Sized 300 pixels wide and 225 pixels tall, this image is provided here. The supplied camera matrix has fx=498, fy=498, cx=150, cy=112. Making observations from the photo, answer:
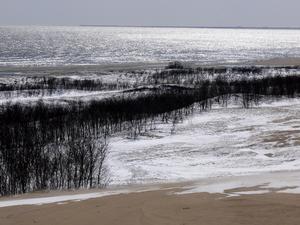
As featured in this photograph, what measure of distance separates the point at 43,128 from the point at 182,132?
26.5ft

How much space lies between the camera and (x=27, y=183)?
17922mm

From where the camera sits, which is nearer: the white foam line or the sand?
the sand

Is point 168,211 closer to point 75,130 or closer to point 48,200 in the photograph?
point 48,200

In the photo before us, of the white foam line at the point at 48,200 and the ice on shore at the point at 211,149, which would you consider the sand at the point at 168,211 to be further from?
the ice on shore at the point at 211,149

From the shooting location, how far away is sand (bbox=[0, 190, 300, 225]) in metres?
8.70

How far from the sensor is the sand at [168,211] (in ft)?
28.5

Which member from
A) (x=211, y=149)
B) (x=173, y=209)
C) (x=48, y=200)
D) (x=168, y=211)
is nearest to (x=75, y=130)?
(x=211, y=149)

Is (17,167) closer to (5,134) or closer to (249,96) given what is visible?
(5,134)

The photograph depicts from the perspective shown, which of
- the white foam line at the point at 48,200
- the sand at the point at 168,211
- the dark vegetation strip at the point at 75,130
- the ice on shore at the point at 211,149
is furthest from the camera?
the ice on shore at the point at 211,149

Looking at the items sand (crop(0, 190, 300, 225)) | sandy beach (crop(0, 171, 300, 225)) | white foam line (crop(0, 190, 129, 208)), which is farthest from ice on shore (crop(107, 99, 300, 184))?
sand (crop(0, 190, 300, 225))

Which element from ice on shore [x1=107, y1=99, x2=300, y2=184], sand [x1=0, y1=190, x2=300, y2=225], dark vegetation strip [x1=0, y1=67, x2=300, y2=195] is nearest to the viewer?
sand [x1=0, y1=190, x2=300, y2=225]

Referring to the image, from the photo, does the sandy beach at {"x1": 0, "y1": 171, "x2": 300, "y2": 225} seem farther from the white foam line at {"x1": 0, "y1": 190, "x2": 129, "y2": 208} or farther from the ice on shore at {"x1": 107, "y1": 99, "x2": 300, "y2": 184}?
the ice on shore at {"x1": 107, "y1": 99, "x2": 300, "y2": 184}

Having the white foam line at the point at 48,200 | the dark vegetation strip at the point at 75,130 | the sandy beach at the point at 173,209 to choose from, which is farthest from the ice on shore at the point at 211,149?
the sandy beach at the point at 173,209

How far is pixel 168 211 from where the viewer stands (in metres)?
9.33
